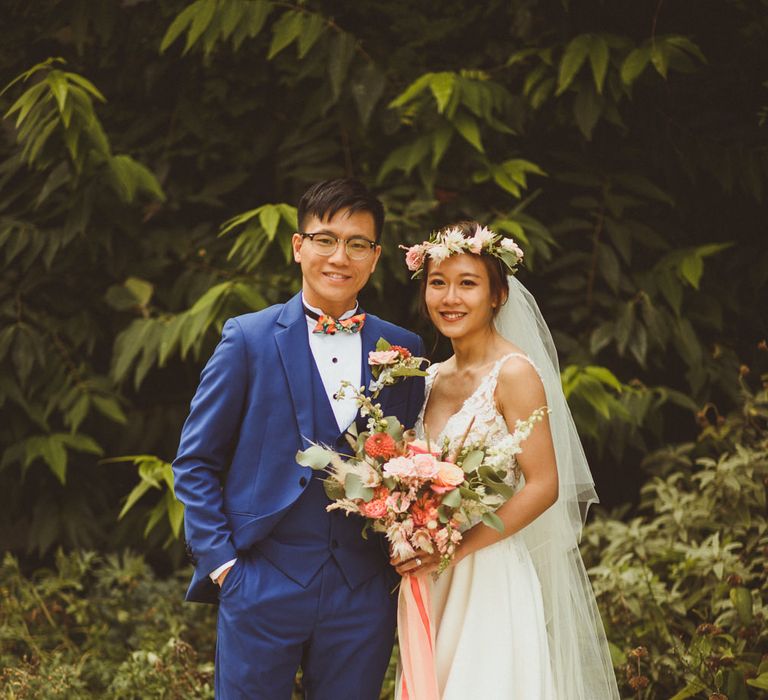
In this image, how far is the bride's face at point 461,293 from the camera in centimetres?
289

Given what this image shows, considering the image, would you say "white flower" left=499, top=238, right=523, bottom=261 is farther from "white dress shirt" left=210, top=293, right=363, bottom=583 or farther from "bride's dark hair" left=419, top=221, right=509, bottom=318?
"white dress shirt" left=210, top=293, right=363, bottom=583

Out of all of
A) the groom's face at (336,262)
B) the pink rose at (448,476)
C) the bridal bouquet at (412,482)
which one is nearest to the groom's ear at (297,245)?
the groom's face at (336,262)

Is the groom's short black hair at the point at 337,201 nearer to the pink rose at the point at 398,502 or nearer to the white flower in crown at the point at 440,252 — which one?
the white flower in crown at the point at 440,252

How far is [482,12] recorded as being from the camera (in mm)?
4770

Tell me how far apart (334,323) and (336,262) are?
0.20 m

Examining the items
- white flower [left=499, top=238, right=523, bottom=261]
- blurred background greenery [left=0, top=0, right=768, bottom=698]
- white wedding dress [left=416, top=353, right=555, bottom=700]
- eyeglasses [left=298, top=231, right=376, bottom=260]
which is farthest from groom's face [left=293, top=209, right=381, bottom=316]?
blurred background greenery [left=0, top=0, right=768, bottom=698]

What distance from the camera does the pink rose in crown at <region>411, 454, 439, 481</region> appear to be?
92.4 inches

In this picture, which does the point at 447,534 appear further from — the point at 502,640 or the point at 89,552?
the point at 89,552

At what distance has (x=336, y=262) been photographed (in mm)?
2703

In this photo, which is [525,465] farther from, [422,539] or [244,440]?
[244,440]

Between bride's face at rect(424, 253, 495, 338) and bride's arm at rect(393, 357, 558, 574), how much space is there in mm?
229

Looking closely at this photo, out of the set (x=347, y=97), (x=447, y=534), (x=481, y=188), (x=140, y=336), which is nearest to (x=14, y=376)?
(x=140, y=336)

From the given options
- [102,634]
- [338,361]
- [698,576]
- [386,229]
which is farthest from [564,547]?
[102,634]

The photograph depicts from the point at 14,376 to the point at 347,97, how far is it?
2.33 meters
